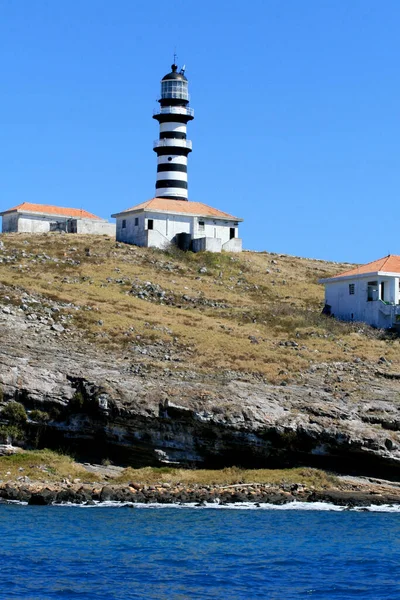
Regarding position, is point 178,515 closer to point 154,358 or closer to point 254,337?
point 154,358

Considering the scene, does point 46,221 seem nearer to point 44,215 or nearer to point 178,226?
point 44,215

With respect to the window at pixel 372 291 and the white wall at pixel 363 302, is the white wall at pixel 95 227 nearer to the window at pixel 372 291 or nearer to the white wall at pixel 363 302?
the white wall at pixel 363 302

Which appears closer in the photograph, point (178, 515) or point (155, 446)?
point (178, 515)

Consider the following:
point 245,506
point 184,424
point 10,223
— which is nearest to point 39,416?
point 184,424

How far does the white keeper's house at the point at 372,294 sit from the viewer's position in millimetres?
60875

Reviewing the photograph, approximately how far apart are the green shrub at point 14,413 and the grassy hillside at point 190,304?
7025 mm

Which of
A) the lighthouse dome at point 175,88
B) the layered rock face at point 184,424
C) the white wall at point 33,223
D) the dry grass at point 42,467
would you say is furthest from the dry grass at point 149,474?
the lighthouse dome at point 175,88

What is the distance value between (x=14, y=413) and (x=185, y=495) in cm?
778

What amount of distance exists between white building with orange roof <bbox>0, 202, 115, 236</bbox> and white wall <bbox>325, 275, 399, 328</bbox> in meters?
24.3

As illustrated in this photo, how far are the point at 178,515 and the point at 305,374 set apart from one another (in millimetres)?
15798

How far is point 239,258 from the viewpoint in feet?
257

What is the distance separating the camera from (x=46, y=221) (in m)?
84.7

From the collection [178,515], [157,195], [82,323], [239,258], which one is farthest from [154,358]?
[157,195]

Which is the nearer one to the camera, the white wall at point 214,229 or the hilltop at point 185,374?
the hilltop at point 185,374
